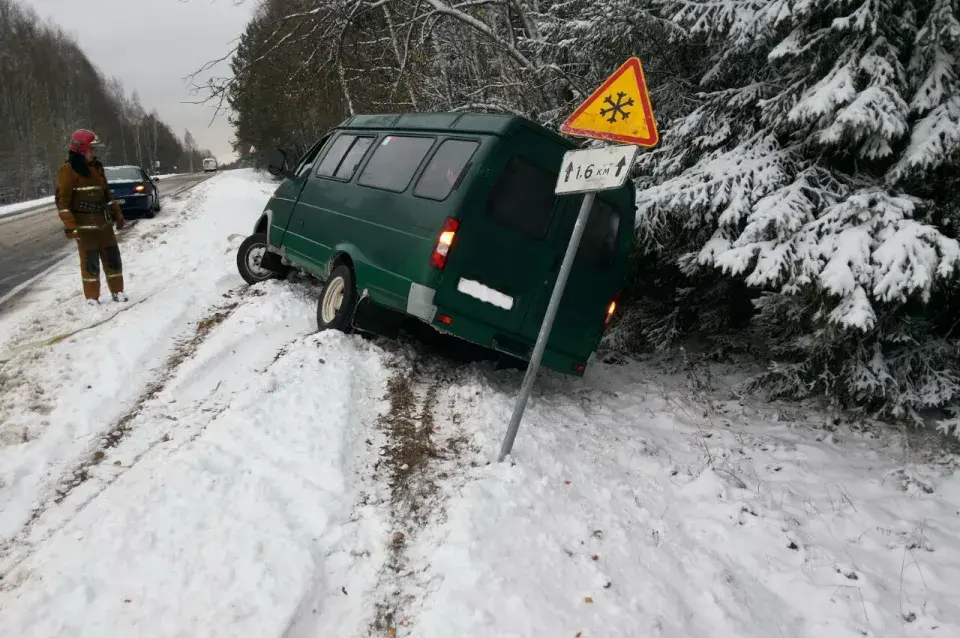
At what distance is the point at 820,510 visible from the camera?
12.6ft

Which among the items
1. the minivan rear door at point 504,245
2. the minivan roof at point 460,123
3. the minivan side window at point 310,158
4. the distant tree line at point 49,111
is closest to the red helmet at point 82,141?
the minivan side window at point 310,158

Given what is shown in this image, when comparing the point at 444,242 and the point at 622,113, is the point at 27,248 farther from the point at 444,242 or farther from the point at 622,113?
the point at 622,113

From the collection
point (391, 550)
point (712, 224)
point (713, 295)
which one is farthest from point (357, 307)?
point (713, 295)

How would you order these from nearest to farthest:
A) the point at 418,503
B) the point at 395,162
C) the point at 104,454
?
the point at 418,503, the point at 104,454, the point at 395,162

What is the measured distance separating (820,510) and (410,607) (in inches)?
115

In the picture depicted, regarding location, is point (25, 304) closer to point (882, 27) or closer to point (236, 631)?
point (236, 631)

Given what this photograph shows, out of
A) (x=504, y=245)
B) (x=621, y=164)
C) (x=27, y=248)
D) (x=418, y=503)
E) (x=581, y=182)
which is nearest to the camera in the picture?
(x=621, y=164)

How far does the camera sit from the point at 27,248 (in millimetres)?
10906

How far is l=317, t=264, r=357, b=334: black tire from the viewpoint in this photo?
17.1ft

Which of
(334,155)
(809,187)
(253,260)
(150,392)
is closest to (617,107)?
(809,187)

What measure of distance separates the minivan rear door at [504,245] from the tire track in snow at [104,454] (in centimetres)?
242

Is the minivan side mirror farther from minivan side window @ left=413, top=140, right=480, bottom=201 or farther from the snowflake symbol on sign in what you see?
the snowflake symbol on sign

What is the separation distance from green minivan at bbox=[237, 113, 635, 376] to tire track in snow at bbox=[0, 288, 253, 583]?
137 centimetres

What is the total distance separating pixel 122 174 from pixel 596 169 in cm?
1650
